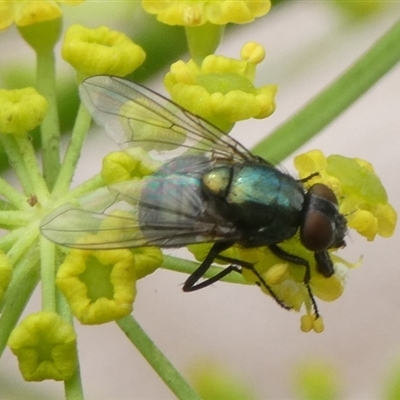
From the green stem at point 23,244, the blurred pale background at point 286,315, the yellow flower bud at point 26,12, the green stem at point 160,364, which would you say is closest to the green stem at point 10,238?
the green stem at point 23,244

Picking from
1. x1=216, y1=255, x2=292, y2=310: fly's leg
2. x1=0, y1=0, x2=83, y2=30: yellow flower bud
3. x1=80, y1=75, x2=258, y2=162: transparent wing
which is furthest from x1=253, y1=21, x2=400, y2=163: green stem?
x1=0, y1=0, x2=83, y2=30: yellow flower bud

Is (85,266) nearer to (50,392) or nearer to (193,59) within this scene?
(193,59)

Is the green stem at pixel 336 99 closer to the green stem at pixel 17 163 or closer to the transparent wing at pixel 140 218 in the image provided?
the transparent wing at pixel 140 218

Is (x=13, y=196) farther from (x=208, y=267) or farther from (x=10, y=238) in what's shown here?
(x=208, y=267)

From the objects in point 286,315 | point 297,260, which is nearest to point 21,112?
point 297,260

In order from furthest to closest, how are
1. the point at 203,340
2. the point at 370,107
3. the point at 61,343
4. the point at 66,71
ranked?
the point at 370,107, the point at 203,340, the point at 66,71, the point at 61,343

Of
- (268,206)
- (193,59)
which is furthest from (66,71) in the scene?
(268,206)

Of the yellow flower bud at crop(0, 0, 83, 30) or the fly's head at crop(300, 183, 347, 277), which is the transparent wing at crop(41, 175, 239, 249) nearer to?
the fly's head at crop(300, 183, 347, 277)
